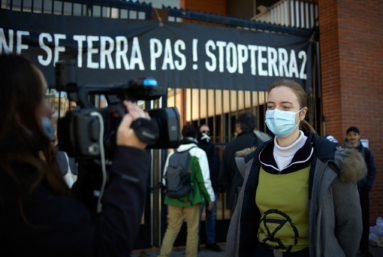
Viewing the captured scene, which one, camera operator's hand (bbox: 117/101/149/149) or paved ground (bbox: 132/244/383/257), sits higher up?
camera operator's hand (bbox: 117/101/149/149)

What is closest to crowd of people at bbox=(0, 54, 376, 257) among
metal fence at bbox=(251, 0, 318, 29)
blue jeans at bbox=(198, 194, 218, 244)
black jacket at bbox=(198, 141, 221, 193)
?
black jacket at bbox=(198, 141, 221, 193)

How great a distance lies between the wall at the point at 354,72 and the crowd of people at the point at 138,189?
3.25 metres

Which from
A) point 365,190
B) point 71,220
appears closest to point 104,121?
point 71,220

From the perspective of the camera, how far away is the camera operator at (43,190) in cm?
89

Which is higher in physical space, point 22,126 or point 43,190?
point 22,126

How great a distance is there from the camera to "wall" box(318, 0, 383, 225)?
18.9 feet

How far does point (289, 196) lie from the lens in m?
1.86

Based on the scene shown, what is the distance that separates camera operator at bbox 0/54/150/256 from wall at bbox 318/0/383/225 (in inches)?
219

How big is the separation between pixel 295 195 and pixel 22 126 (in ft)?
5.10

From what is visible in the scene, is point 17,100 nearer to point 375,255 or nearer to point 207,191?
point 207,191

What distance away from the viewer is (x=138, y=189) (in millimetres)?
1074

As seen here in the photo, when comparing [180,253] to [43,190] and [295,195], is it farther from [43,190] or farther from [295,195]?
[43,190]

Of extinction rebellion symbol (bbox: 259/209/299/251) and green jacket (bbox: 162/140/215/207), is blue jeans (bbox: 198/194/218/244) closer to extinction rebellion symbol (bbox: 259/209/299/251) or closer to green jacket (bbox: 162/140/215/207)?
green jacket (bbox: 162/140/215/207)

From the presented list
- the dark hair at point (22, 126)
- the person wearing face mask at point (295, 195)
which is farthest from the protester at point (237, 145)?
the dark hair at point (22, 126)
